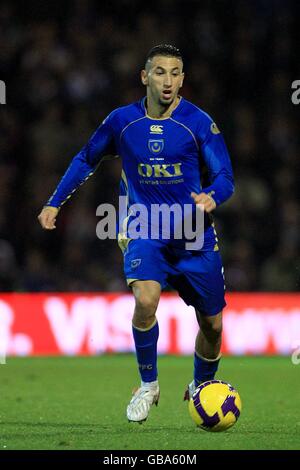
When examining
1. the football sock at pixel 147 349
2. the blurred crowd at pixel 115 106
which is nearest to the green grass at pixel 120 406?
the football sock at pixel 147 349

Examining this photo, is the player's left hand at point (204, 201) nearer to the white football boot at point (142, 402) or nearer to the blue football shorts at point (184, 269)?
the blue football shorts at point (184, 269)

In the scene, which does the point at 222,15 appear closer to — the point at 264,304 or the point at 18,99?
the point at 18,99

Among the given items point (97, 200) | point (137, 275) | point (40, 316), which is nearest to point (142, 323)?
point (137, 275)

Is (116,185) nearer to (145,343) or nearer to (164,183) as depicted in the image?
(164,183)

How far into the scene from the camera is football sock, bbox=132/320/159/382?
7066mm

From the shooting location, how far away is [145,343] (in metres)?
7.09

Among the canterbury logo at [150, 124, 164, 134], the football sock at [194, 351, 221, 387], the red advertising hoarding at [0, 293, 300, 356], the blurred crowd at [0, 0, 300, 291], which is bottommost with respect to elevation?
the football sock at [194, 351, 221, 387]

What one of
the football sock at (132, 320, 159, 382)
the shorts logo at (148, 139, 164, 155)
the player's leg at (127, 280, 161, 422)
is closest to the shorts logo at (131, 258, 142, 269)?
the player's leg at (127, 280, 161, 422)

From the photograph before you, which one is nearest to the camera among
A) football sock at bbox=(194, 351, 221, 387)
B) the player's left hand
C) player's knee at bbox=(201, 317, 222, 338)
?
the player's left hand

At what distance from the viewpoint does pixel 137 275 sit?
6957 millimetres

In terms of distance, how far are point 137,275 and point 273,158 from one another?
880 cm

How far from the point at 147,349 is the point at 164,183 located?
1.06 m

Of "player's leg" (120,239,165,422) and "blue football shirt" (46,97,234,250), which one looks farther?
"blue football shirt" (46,97,234,250)

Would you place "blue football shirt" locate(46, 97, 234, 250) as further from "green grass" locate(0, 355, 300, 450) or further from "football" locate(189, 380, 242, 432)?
"green grass" locate(0, 355, 300, 450)
